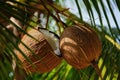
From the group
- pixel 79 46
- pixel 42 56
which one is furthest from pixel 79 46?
pixel 42 56

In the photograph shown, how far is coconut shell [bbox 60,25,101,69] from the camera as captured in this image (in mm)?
1229

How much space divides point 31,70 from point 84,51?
0.20 m

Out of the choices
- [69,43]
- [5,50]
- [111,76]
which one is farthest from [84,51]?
[111,76]

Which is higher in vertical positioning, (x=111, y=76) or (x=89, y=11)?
(x=89, y=11)

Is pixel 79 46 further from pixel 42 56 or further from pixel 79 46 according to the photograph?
pixel 42 56

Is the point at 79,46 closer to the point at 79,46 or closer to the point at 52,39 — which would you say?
the point at 79,46

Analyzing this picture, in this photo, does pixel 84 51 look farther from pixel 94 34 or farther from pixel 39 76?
pixel 39 76

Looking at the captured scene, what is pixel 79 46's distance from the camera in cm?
123

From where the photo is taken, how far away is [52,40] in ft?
4.34

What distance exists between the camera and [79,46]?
123cm

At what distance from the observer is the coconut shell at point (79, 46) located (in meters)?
1.23

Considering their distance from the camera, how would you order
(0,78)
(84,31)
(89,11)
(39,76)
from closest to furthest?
(0,78)
(89,11)
(84,31)
(39,76)

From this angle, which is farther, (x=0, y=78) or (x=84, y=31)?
(x=84, y=31)

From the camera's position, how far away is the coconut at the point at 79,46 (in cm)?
123
